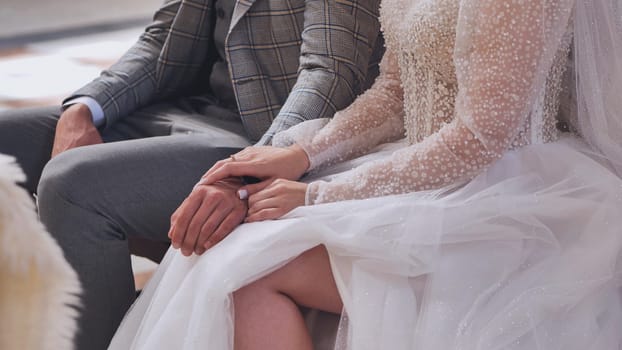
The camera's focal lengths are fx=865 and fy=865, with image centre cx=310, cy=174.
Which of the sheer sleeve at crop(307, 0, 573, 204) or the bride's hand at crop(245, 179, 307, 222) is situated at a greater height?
the sheer sleeve at crop(307, 0, 573, 204)

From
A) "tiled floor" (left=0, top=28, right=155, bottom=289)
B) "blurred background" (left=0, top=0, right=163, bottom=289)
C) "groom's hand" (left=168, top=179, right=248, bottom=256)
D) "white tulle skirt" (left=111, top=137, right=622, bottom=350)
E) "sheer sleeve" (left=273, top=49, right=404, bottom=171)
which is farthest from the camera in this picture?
"blurred background" (left=0, top=0, right=163, bottom=289)

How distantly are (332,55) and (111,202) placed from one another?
0.49 metres

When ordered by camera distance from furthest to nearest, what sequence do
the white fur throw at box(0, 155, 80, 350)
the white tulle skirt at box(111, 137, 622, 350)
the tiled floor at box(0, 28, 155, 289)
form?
1. the tiled floor at box(0, 28, 155, 289)
2. the white tulle skirt at box(111, 137, 622, 350)
3. the white fur throw at box(0, 155, 80, 350)

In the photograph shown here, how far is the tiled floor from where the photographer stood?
3770 millimetres

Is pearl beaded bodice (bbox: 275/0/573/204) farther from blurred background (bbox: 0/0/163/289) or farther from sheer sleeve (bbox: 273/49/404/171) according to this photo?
blurred background (bbox: 0/0/163/289)

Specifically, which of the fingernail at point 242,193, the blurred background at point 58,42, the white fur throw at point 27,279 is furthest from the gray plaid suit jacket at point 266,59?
the blurred background at point 58,42

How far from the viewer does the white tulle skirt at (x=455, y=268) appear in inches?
41.9

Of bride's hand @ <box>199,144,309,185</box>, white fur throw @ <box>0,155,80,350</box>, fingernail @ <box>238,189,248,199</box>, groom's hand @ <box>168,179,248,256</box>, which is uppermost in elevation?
white fur throw @ <box>0,155,80,350</box>

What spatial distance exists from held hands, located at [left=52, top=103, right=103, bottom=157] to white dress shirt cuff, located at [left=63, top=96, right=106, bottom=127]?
0.4 inches

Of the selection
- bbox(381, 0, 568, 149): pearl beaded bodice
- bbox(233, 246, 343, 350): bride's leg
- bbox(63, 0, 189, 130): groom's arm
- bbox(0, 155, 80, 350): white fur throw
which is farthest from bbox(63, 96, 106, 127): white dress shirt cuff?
bbox(0, 155, 80, 350): white fur throw

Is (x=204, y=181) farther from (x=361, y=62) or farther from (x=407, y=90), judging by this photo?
(x=361, y=62)

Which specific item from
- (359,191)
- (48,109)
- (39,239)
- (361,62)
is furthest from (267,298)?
(48,109)

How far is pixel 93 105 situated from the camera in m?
1.76

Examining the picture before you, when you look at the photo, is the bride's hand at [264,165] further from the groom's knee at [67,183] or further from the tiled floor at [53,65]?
the tiled floor at [53,65]
